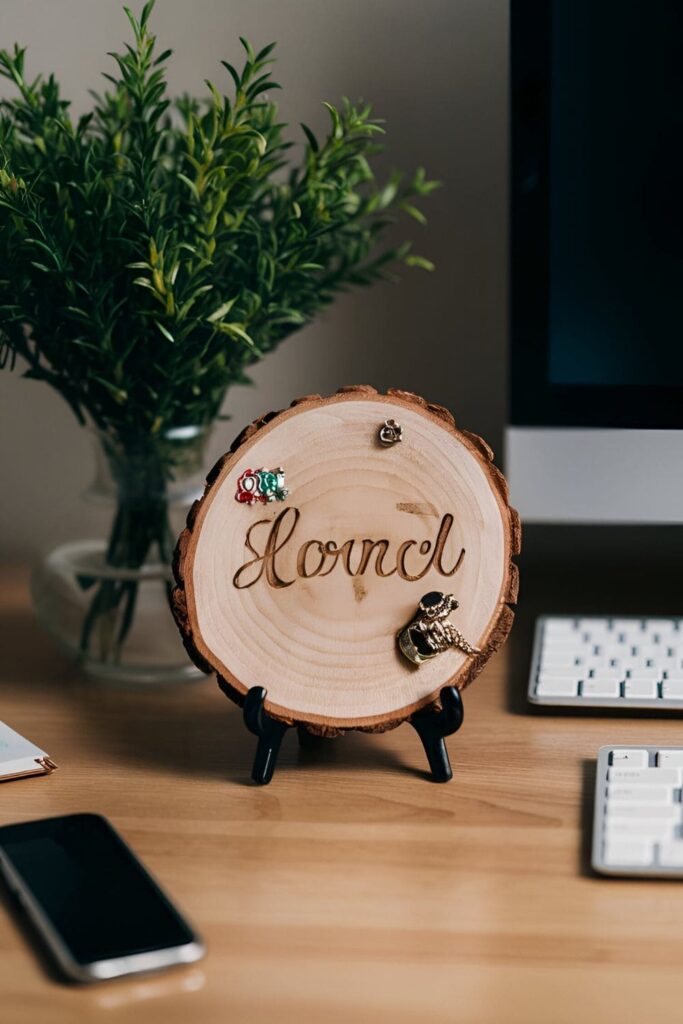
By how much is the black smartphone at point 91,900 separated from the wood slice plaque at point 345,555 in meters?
0.12

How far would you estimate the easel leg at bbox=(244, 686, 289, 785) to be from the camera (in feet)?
1.98

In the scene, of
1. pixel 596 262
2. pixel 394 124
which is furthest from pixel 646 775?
pixel 394 124

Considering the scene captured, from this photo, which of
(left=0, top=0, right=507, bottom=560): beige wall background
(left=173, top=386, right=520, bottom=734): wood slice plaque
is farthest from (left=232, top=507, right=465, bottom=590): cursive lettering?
(left=0, top=0, right=507, bottom=560): beige wall background

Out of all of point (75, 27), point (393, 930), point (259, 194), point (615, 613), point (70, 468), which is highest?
point (75, 27)

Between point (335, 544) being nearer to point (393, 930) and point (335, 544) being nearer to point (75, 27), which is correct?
point (393, 930)

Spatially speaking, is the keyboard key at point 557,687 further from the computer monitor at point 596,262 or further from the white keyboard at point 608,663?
the computer monitor at point 596,262

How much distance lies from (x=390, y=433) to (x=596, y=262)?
0.76ft

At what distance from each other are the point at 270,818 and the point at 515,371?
1.15 feet

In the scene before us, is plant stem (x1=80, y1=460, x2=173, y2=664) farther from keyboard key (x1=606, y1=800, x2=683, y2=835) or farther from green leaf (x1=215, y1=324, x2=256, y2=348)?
keyboard key (x1=606, y1=800, x2=683, y2=835)

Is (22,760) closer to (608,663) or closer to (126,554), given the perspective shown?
(126,554)

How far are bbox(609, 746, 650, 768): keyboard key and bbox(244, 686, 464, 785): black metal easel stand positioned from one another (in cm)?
8

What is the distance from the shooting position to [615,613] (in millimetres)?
890

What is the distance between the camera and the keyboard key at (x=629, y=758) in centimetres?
59

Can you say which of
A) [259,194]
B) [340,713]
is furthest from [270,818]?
[259,194]
